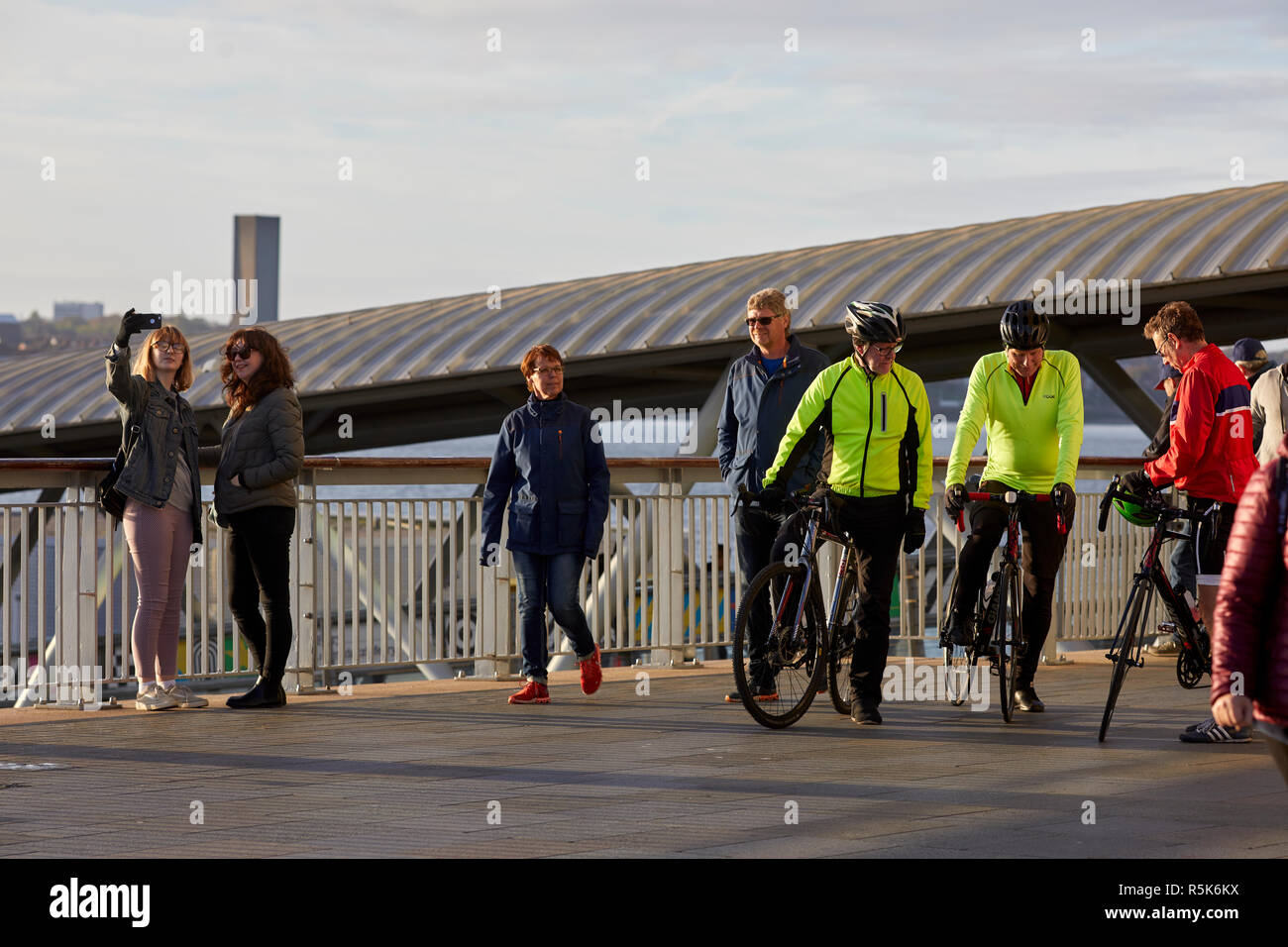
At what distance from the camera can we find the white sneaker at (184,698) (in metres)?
9.85

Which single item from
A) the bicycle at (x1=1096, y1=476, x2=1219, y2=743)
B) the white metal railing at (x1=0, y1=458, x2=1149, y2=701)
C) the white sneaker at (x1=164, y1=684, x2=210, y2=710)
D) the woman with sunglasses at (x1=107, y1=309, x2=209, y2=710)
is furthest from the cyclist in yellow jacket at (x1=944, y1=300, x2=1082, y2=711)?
the white sneaker at (x1=164, y1=684, x2=210, y2=710)

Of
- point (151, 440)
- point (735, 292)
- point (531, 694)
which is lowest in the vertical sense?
point (531, 694)

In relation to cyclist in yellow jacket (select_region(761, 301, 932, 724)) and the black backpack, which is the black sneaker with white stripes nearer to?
cyclist in yellow jacket (select_region(761, 301, 932, 724))

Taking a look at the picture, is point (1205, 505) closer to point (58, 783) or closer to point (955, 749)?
point (955, 749)

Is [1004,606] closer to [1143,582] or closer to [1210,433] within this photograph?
[1143,582]

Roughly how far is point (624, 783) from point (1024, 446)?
10.5ft

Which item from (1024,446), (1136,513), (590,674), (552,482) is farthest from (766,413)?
(1136,513)

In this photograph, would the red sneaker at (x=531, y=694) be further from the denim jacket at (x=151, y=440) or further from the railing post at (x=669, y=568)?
the denim jacket at (x=151, y=440)

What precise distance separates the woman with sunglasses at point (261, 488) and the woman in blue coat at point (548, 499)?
3.79ft

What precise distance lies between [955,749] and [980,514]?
1550 millimetres

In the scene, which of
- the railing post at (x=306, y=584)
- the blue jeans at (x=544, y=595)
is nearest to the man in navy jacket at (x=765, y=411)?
the blue jeans at (x=544, y=595)

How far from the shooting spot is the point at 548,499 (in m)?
9.98
